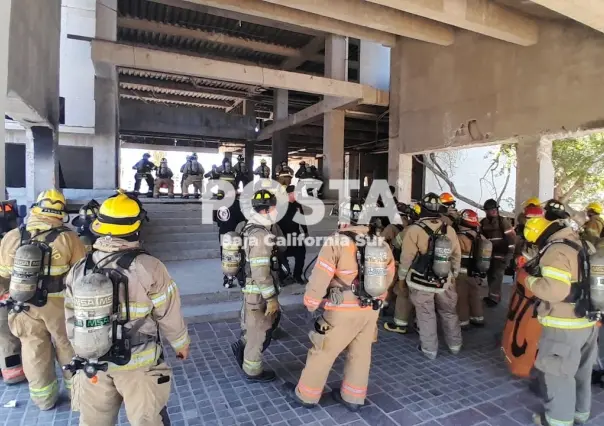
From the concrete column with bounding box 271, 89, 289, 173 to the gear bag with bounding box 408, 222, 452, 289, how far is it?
35.5ft

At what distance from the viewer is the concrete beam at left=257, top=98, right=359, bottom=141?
1134 cm

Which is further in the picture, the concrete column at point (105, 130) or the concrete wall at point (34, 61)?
the concrete column at point (105, 130)

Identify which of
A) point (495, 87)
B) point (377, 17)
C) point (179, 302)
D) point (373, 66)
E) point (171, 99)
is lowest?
point (179, 302)

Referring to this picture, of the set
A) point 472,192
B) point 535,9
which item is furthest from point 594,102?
point 472,192

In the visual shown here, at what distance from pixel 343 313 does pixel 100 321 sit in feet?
5.97

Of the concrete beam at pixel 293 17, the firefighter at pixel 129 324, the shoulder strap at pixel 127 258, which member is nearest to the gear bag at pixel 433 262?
the firefighter at pixel 129 324

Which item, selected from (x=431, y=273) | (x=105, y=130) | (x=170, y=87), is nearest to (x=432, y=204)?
(x=431, y=273)

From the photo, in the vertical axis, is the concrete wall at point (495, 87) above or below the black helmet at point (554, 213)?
above

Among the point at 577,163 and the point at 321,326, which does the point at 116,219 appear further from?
the point at 577,163

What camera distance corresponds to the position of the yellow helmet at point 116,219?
2213 millimetres

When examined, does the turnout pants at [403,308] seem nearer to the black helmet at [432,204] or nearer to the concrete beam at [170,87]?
the black helmet at [432,204]

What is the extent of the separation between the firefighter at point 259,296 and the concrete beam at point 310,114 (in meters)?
8.21

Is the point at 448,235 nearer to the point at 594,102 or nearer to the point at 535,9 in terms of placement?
the point at 594,102

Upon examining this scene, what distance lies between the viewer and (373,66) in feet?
39.2
